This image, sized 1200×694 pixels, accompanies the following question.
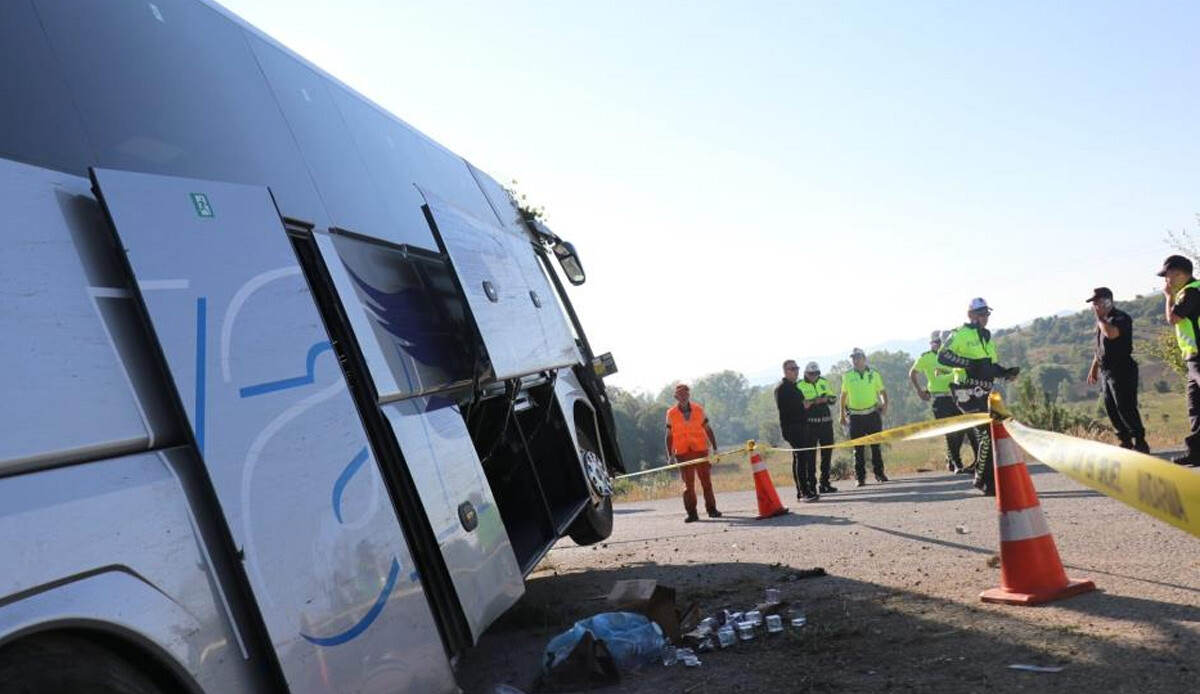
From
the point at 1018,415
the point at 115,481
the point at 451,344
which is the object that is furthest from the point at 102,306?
the point at 1018,415

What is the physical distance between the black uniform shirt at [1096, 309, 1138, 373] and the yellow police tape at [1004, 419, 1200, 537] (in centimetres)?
712

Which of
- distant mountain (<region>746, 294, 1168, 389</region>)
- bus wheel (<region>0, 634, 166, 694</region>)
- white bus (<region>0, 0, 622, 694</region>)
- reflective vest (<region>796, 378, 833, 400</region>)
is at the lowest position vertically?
distant mountain (<region>746, 294, 1168, 389</region>)

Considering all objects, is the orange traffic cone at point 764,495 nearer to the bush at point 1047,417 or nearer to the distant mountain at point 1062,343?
the bush at point 1047,417

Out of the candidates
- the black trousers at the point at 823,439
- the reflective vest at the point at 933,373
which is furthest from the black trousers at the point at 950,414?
the black trousers at the point at 823,439

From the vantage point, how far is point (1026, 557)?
5207mm

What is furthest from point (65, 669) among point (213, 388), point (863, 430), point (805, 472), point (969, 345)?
point (863, 430)

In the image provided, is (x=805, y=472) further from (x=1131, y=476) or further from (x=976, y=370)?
(x=1131, y=476)

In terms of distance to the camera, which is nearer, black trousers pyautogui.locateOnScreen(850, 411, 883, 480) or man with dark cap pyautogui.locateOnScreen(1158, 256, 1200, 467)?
man with dark cap pyautogui.locateOnScreen(1158, 256, 1200, 467)

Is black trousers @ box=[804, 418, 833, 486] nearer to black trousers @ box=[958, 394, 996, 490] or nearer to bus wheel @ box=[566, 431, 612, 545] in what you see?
black trousers @ box=[958, 394, 996, 490]

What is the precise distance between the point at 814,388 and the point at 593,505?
751 centimetres

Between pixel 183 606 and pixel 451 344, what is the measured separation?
2754mm

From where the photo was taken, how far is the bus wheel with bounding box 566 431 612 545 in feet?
24.3

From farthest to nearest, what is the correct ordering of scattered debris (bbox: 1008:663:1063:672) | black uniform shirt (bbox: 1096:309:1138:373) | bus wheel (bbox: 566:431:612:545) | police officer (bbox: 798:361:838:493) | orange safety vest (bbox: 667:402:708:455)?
police officer (bbox: 798:361:838:493)
orange safety vest (bbox: 667:402:708:455)
black uniform shirt (bbox: 1096:309:1138:373)
bus wheel (bbox: 566:431:612:545)
scattered debris (bbox: 1008:663:1063:672)

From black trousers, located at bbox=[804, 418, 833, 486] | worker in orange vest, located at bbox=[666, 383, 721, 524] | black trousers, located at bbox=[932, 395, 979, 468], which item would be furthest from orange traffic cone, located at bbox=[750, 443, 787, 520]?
black trousers, located at bbox=[932, 395, 979, 468]
